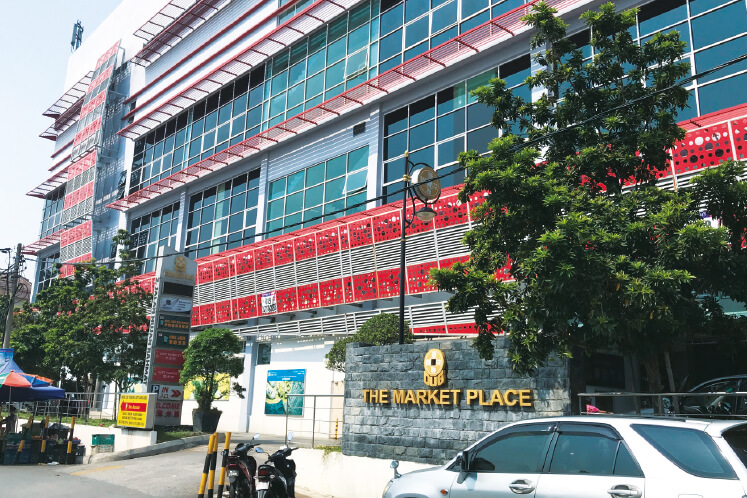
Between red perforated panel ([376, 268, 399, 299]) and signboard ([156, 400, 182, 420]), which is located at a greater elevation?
red perforated panel ([376, 268, 399, 299])

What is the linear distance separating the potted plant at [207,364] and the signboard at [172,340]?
82 centimetres

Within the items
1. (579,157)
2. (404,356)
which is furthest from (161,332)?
(579,157)

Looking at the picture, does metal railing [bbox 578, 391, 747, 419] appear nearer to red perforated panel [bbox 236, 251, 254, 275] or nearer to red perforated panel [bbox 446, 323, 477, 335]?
red perforated panel [bbox 446, 323, 477, 335]

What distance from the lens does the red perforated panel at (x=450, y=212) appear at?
20750mm

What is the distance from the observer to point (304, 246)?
1051 inches

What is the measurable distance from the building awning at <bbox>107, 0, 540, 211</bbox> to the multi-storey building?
0.09 m

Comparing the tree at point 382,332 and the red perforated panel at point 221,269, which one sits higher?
the red perforated panel at point 221,269

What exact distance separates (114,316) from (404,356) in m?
20.0

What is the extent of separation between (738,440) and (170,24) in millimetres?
40962

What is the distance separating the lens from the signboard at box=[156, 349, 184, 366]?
2205cm

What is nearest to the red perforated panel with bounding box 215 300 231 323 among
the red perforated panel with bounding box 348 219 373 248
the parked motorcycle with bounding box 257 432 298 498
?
the red perforated panel with bounding box 348 219 373 248

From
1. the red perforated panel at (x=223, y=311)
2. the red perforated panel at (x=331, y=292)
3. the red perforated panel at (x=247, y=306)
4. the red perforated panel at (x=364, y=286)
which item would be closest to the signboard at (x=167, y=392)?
the red perforated panel at (x=331, y=292)

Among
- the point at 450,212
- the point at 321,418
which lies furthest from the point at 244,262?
the point at 450,212

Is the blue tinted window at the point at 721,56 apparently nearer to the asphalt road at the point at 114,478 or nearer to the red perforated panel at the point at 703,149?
the red perforated panel at the point at 703,149
